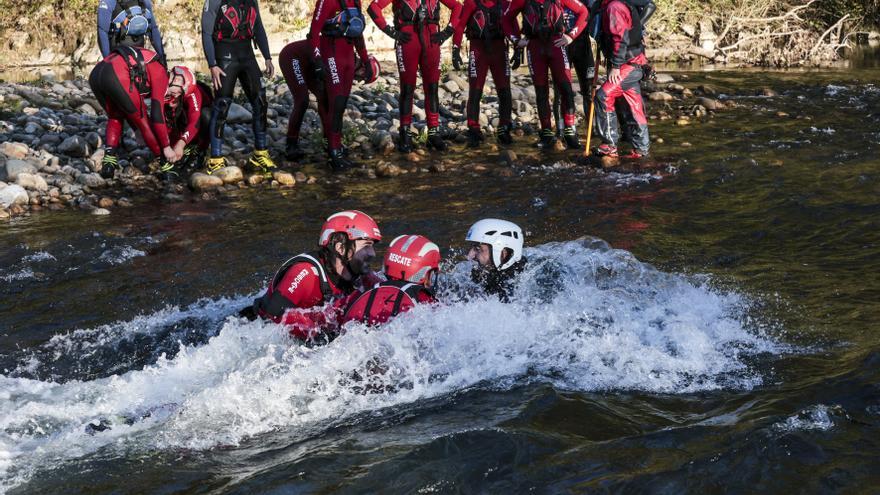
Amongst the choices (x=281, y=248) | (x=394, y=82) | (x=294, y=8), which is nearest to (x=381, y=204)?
(x=281, y=248)

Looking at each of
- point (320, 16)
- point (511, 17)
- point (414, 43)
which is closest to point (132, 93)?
point (320, 16)

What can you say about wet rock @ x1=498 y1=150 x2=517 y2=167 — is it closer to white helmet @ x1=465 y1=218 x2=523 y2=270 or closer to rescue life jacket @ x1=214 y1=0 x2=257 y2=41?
rescue life jacket @ x1=214 y1=0 x2=257 y2=41

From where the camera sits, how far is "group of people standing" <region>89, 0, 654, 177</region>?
37.9 ft

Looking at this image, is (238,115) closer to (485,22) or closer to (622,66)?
(485,22)

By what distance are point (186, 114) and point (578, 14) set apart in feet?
17.1

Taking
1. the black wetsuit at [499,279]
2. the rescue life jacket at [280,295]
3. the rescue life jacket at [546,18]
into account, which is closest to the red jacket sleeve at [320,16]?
the rescue life jacket at [546,18]

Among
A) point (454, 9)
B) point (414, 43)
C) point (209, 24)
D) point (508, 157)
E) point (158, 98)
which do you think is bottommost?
point (508, 157)

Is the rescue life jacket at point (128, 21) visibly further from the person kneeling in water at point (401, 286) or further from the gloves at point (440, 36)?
the person kneeling in water at point (401, 286)

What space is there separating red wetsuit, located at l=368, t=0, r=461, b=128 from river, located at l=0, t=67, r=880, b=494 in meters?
2.80

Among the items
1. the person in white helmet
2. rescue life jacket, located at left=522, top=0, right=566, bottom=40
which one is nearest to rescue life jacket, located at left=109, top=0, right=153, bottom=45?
rescue life jacket, located at left=522, top=0, right=566, bottom=40

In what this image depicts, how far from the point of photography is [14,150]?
41.4 feet

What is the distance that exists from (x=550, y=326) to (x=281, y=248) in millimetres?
3692

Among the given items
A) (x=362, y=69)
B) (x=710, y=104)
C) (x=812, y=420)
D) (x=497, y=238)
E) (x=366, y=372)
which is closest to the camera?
(x=812, y=420)

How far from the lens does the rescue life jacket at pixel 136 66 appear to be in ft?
36.5
